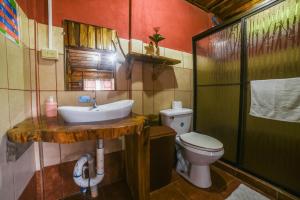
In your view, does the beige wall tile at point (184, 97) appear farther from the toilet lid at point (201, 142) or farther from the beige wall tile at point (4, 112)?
the beige wall tile at point (4, 112)

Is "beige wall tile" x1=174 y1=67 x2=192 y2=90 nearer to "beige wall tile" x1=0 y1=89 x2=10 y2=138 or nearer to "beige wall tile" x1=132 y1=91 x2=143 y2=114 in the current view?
"beige wall tile" x1=132 y1=91 x2=143 y2=114

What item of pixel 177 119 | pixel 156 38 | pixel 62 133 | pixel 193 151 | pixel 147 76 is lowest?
pixel 193 151

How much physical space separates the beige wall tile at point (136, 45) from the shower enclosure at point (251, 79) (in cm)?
100

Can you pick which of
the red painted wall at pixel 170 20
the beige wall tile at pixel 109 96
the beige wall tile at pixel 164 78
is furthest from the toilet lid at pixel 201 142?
the red painted wall at pixel 170 20

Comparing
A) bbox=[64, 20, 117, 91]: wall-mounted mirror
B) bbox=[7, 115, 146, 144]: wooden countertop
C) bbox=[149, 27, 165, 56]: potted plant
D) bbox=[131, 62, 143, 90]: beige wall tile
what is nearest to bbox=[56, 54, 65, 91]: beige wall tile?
bbox=[64, 20, 117, 91]: wall-mounted mirror

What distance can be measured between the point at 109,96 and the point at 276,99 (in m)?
1.53

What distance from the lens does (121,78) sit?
56.4 inches

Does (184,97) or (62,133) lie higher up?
(184,97)

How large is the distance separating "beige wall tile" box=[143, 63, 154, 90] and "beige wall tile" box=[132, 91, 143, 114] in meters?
0.12

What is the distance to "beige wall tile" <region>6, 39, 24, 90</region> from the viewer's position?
0.79 m

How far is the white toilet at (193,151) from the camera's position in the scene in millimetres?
1280

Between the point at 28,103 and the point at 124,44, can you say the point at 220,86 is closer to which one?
the point at 124,44

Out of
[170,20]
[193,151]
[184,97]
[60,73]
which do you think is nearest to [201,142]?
[193,151]

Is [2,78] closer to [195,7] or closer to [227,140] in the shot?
[227,140]
